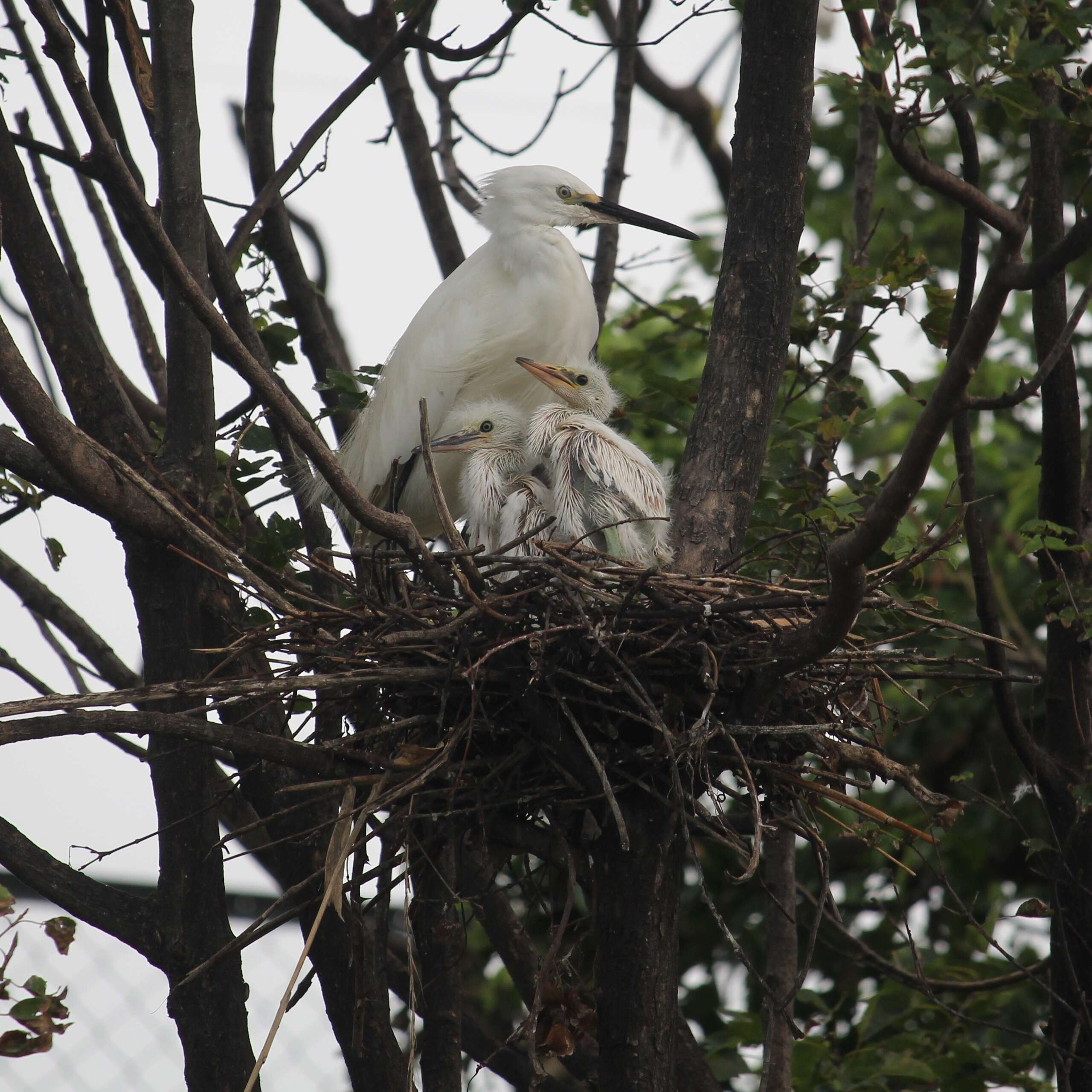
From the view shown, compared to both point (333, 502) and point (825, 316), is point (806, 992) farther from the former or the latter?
point (333, 502)

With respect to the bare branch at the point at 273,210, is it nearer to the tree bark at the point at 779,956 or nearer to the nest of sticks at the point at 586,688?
the nest of sticks at the point at 586,688

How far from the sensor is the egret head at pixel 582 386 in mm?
4016

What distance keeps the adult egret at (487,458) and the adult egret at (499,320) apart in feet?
0.74

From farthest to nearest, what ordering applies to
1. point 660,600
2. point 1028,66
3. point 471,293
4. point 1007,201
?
1. point 1007,201
2. point 471,293
3. point 660,600
4. point 1028,66

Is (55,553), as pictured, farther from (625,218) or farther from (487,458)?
(625,218)

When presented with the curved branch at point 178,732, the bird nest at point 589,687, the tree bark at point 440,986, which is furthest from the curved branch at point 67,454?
the tree bark at point 440,986

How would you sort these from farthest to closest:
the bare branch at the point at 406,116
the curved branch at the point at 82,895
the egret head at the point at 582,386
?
the bare branch at the point at 406,116, the egret head at the point at 582,386, the curved branch at the point at 82,895

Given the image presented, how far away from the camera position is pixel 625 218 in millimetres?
4656

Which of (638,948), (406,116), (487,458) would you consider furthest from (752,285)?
(406,116)

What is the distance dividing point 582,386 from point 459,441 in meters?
0.46

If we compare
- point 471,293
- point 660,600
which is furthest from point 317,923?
point 471,293

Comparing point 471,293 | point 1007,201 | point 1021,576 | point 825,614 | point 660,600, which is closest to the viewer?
point 825,614

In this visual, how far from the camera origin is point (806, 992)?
3.84 meters

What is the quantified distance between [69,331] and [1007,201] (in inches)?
215
